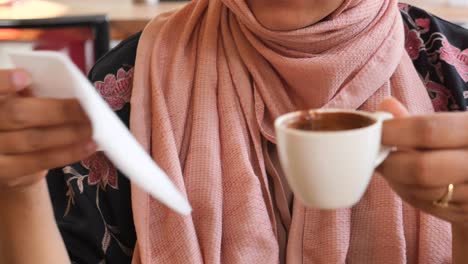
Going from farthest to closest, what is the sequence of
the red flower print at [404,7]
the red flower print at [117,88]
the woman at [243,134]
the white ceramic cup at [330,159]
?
1. the red flower print at [404,7]
2. the red flower print at [117,88]
3. the woman at [243,134]
4. the white ceramic cup at [330,159]

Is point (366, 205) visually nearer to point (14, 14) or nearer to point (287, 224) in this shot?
point (287, 224)

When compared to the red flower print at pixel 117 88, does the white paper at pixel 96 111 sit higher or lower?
higher

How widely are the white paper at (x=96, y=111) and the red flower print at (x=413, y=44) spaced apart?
0.61m

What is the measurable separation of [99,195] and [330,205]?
503mm

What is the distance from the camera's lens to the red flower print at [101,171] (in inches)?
38.4

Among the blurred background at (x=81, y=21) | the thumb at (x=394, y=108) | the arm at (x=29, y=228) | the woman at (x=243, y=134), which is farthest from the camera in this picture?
the blurred background at (x=81, y=21)

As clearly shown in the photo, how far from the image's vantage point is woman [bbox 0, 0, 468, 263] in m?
0.89

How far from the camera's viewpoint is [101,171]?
984mm

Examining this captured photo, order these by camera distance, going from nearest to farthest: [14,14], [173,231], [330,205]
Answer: [330,205]
[173,231]
[14,14]

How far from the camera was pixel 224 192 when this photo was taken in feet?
3.04

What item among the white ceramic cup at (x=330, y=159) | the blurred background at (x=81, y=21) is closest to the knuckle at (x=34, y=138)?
the white ceramic cup at (x=330, y=159)

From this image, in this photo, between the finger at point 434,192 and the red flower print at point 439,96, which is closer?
the finger at point 434,192

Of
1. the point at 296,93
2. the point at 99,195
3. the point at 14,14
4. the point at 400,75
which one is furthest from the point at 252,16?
the point at 14,14

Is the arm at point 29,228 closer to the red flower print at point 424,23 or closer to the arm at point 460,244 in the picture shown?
the arm at point 460,244
